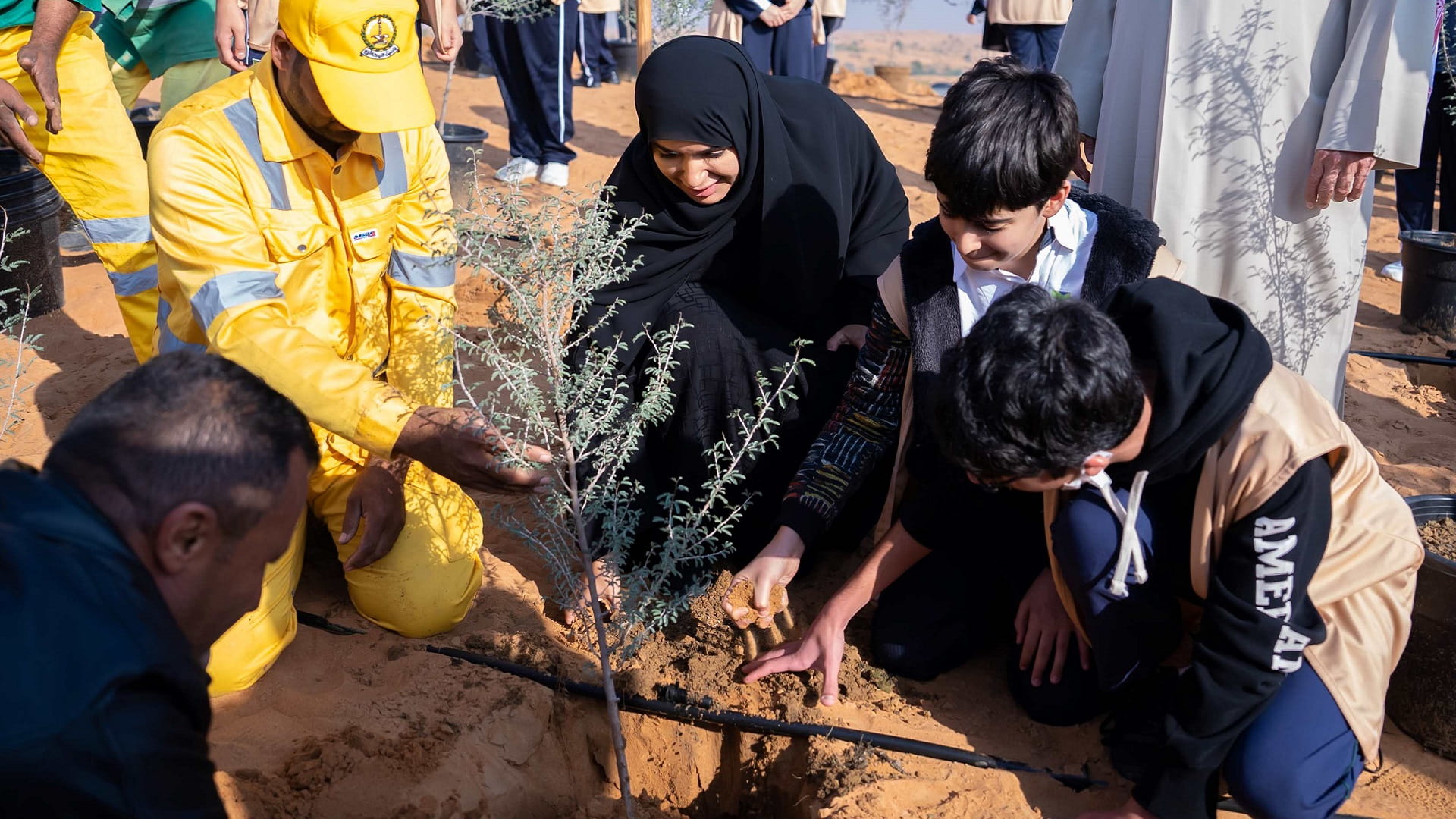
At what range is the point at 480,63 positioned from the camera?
451 inches

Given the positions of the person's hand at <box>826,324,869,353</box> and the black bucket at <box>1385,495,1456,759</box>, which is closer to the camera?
the black bucket at <box>1385,495,1456,759</box>

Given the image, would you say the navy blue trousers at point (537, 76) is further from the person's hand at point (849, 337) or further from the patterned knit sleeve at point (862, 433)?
the patterned knit sleeve at point (862, 433)

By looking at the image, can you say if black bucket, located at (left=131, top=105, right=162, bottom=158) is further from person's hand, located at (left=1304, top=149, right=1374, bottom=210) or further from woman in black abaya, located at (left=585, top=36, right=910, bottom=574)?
person's hand, located at (left=1304, top=149, right=1374, bottom=210)

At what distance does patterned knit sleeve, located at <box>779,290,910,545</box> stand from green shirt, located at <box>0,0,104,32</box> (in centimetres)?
287

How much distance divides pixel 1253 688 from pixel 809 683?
3.40 feet

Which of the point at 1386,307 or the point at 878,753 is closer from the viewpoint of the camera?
the point at 878,753

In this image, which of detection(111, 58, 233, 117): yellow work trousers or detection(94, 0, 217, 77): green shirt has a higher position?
detection(94, 0, 217, 77): green shirt

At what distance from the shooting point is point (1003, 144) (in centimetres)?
217

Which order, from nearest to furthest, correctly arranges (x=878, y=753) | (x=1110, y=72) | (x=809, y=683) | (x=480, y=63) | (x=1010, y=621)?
(x=878, y=753) → (x=809, y=683) → (x=1010, y=621) → (x=1110, y=72) → (x=480, y=63)

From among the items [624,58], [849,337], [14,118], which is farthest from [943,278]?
[624,58]

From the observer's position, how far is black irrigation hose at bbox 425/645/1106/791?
2.37 metres

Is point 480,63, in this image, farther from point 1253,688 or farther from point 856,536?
point 1253,688

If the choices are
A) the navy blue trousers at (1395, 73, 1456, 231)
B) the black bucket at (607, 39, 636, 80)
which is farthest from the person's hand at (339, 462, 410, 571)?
the black bucket at (607, 39, 636, 80)

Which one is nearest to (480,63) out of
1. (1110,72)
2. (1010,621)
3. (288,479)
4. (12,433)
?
(12,433)
